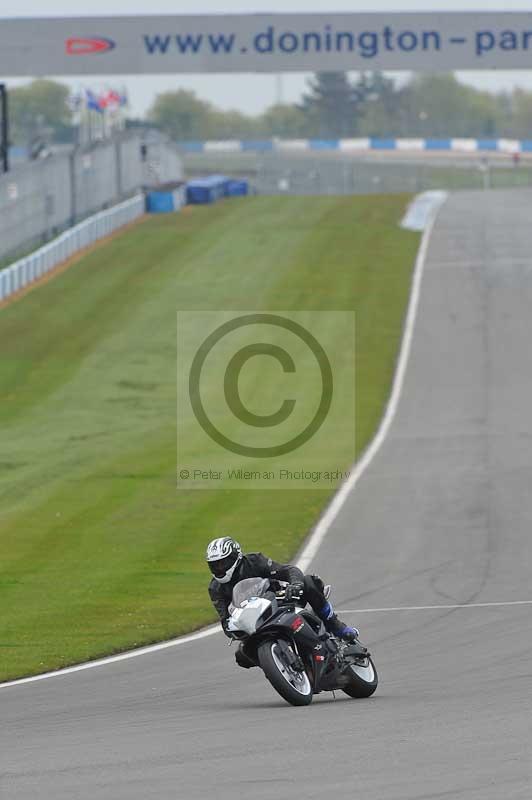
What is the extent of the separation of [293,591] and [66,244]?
48328mm

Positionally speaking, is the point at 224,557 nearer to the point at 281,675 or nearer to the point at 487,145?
the point at 281,675

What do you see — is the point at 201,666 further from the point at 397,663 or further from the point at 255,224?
the point at 255,224

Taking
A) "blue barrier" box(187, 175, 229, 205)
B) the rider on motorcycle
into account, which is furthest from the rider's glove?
"blue barrier" box(187, 175, 229, 205)

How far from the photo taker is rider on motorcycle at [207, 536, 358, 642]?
1201 centimetres

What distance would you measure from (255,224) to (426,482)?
4171cm

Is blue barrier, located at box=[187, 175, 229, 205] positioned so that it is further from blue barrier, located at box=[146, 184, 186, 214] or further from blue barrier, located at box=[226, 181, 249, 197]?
blue barrier, located at box=[226, 181, 249, 197]

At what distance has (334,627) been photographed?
12.5 m

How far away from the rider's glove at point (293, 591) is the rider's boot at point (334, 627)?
0.37 meters

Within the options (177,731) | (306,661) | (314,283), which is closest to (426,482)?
(306,661)

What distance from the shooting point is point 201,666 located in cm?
1438

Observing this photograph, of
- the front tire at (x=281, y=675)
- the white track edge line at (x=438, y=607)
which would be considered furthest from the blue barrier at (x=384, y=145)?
the front tire at (x=281, y=675)

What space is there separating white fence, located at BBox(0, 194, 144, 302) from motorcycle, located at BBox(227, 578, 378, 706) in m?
38.7

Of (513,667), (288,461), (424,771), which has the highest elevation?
(424,771)

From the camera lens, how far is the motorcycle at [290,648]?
11.6 metres
